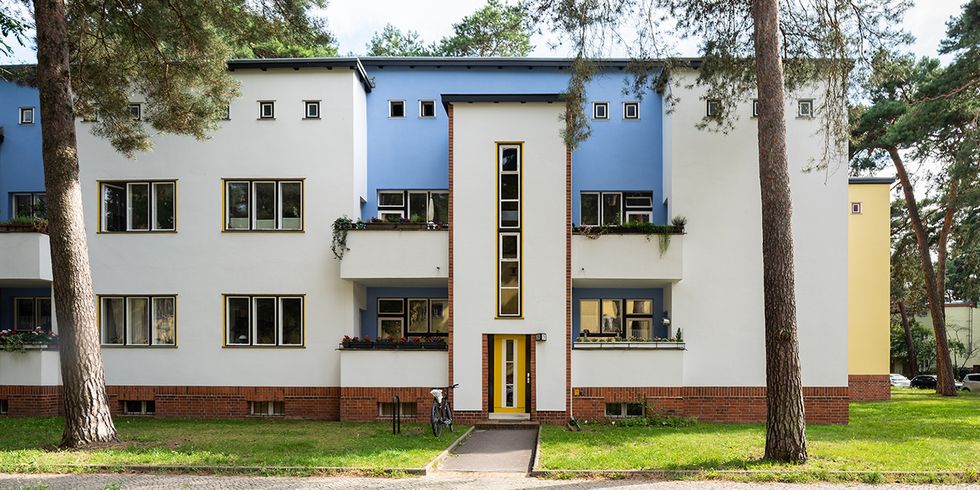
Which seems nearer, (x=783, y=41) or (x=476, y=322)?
(x=783, y=41)

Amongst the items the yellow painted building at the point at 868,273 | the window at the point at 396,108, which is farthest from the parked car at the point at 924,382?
the window at the point at 396,108

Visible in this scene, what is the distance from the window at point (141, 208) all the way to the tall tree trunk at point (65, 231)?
575cm

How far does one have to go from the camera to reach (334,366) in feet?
61.7

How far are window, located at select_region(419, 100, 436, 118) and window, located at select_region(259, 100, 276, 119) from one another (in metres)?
3.73

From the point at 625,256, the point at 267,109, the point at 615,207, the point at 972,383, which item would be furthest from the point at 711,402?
the point at 972,383

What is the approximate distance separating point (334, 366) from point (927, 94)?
20423 mm

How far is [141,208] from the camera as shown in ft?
63.3

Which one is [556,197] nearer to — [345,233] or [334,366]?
[345,233]

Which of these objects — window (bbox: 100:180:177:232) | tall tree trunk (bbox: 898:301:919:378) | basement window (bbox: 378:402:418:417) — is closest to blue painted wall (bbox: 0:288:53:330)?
window (bbox: 100:180:177:232)

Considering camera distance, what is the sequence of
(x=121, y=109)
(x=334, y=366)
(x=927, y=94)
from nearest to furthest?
(x=121, y=109), (x=334, y=366), (x=927, y=94)

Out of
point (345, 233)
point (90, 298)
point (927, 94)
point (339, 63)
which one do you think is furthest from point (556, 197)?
point (927, 94)

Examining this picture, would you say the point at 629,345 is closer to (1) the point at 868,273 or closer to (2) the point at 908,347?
(1) the point at 868,273

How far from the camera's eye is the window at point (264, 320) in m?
19.0

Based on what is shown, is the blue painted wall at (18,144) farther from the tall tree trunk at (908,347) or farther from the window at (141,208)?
the tall tree trunk at (908,347)
